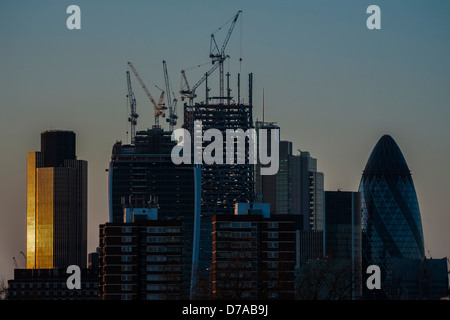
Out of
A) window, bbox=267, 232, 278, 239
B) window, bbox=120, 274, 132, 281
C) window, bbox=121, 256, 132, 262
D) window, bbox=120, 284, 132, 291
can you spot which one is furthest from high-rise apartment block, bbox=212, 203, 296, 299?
window, bbox=120, 284, 132, 291

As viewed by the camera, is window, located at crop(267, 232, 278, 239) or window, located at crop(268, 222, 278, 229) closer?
window, located at crop(267, 232, 278, 239)

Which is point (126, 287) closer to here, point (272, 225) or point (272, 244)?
point (272, 244)

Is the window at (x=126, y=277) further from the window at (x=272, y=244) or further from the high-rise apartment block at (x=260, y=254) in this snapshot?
the window at (x=272, y=244)

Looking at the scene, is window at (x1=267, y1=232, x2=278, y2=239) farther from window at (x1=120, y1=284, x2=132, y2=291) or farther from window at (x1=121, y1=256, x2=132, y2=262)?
window at (x1=120, y1=284, x2=132, y2=291)

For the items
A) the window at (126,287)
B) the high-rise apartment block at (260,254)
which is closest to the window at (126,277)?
the window at (126,287)

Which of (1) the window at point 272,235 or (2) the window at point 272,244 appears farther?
(1) the window at point 272,235

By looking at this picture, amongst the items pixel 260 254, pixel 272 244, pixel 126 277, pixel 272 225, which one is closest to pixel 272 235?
pixel 272 244

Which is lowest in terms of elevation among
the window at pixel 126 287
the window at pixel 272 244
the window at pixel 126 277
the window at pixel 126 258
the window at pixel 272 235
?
the window at pixel 126 287
